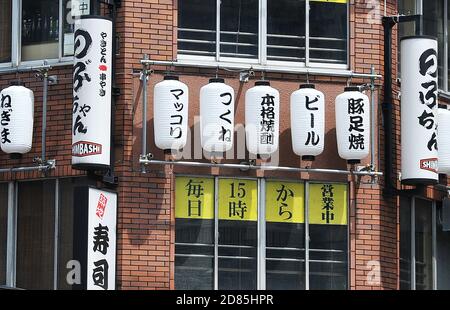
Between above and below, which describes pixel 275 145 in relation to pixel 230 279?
above

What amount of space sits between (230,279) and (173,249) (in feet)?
3.63

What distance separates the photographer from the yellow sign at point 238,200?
91.1 feet

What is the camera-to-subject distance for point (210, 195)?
27.8 metres

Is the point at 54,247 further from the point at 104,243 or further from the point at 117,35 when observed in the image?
the point at 117,35

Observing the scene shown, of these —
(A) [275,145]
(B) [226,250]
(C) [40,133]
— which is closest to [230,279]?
(B) [226,250]

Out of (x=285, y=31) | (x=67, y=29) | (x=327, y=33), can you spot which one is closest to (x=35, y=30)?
(x=67, y=29)

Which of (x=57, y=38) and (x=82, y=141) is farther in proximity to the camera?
(x=57, y=38)

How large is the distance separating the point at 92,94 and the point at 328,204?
15.1 feet

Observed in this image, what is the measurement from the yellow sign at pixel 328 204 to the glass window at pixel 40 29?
5.13 m

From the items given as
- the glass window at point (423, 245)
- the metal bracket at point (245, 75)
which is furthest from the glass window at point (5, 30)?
the glass window at point (423, 245)

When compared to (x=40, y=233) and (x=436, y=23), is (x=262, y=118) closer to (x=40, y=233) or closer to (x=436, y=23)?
(x=40, y=233)

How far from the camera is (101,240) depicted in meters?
26.5

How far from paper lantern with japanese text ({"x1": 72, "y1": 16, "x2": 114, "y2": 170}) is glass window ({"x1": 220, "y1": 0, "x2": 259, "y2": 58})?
7.65 feet

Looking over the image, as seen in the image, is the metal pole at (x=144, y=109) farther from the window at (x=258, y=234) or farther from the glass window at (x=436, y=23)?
the glass window at (x=436, y=23)
